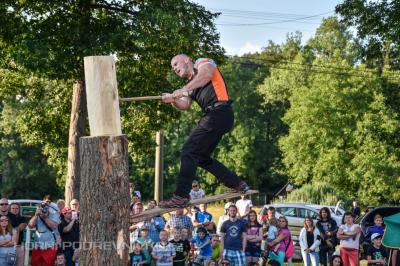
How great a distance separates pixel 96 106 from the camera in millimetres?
6602

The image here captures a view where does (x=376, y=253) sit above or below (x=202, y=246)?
below

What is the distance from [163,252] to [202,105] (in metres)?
5.81

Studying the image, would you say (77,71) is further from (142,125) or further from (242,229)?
(242,229)

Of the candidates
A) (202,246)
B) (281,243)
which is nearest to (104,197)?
(202,246)

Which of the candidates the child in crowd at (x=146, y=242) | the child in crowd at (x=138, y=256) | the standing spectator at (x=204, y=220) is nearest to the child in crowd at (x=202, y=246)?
the standing spectator at (x=204, y=220)

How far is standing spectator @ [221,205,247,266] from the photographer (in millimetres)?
13148

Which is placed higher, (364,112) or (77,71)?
(364,112)

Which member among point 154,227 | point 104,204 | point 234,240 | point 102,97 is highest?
point 102,97

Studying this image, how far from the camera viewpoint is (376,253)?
13562 millimetres

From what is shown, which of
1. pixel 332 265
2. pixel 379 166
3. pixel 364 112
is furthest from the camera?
pixel 364 112

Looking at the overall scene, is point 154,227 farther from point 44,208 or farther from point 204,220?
point 44,208

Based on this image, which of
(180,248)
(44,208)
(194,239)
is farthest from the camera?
(194,239)

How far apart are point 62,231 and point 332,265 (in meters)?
4.79

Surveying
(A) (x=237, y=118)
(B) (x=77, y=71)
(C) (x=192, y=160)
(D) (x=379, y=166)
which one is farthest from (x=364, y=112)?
(C) (x=192, y=160)
